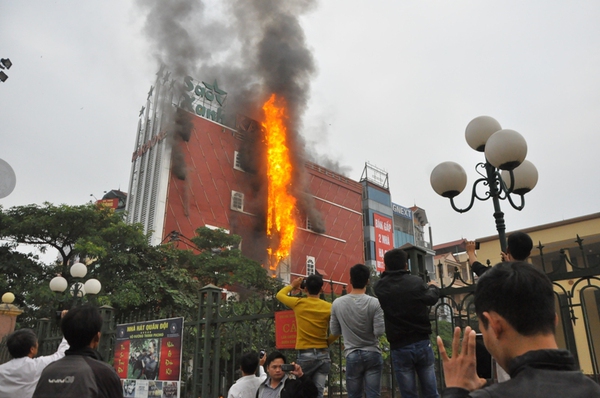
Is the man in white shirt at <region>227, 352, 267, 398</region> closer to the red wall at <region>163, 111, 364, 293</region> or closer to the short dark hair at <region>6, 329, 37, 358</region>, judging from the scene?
the short dark hair at <region>6, 329, 37, 358</region>

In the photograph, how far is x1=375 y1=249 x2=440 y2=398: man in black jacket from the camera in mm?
4293

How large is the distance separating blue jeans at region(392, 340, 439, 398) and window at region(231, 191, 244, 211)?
87.6 ft

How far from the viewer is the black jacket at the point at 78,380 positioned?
2.61m

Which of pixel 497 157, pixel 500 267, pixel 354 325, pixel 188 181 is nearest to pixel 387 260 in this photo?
pixel 354 325

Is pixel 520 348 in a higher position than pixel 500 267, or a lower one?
lower

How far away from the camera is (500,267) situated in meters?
1.66

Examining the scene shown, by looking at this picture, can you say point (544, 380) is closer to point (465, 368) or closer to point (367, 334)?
point (465, 368)

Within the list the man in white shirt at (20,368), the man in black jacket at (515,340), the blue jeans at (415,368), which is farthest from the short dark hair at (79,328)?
the blue jeans at (415,368)

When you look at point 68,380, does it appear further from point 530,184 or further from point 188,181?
point 188,181

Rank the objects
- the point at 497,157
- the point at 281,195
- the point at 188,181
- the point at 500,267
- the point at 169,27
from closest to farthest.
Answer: the point at 500,267, the point at 497,157, the point at 188,181, the point at 169,27, the point at 281,195

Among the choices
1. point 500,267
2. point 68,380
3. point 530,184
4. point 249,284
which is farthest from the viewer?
point 249,284

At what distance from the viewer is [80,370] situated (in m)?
2.67

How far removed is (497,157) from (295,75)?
29.8 metres

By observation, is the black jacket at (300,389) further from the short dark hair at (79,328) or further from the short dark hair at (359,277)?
the short dark hair at (79,328)
